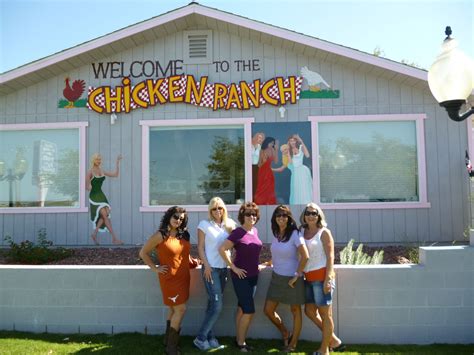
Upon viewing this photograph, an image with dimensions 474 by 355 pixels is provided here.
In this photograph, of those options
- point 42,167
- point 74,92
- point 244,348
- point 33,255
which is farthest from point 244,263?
point 42,167

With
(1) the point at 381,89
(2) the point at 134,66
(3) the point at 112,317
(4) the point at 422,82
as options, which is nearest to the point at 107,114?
(2) the point at 134,66

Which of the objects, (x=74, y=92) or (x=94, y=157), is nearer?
(x=94, y=157)

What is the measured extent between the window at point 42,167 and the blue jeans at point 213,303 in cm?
562

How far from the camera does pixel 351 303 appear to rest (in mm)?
4891

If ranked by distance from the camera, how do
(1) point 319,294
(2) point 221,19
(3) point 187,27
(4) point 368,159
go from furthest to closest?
(3) point 187,27, (4) point 368,159, (2) point 221,19, (1) point 319,294

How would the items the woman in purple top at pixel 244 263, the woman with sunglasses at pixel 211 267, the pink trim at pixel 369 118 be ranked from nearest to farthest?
the woman in purple top at pixel 244 263 → the woman with sunglasses at pixel 211 267 → the pink trim at pixel 369 118

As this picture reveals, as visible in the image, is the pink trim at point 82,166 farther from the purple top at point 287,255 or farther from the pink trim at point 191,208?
the purple top at point 287,255

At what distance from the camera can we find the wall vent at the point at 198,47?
29.9ft

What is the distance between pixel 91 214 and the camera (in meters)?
9.09

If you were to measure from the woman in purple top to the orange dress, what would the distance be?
0.50 m

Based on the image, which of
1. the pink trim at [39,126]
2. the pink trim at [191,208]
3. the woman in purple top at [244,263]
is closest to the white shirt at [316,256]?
the woman in purple top at [244,263]

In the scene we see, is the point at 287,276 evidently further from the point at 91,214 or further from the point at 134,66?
the point at 134,66

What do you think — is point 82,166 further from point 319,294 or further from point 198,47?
point 319,294

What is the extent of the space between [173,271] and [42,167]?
21.2 feet
